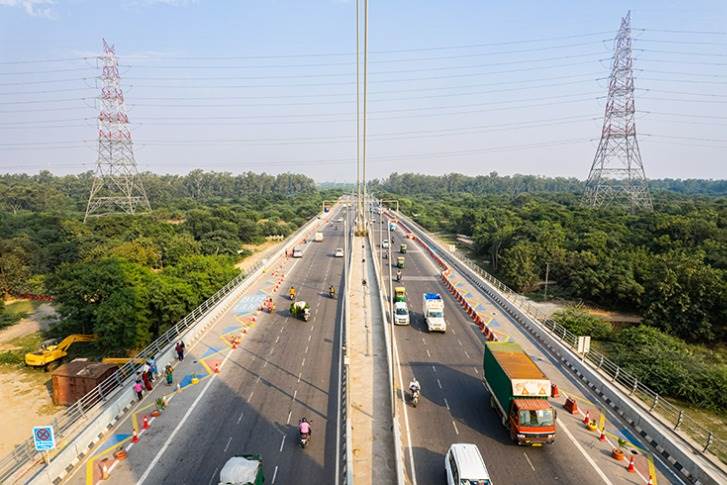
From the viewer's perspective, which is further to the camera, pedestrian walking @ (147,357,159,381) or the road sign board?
pedestrian walking @ (147,357,159,381)

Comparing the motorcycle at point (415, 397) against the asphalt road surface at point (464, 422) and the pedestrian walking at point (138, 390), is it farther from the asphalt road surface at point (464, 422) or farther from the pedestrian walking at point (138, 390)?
the pedestrian walking at point (138, 390)

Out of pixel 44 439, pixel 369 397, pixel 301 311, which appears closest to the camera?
pixel 44 439

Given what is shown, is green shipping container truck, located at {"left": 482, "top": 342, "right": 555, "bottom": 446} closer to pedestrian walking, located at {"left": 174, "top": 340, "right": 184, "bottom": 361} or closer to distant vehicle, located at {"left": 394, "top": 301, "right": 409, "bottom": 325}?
distant vehicle, located at {"left": 394, "top": 301, "right": 409, "bottom": 325}

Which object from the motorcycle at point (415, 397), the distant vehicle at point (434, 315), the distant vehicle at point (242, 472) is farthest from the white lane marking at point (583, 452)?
the distant vehicle at point (242, 472)

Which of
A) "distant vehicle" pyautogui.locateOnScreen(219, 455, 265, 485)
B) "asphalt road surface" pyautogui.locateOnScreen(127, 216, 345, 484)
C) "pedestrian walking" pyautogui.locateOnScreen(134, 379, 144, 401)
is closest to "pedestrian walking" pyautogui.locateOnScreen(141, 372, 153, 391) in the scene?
"pedestrian walking" pyautogui.locateOnScreen(134, 379, 144, 401)

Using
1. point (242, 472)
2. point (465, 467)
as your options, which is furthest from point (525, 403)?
point (242, 472)

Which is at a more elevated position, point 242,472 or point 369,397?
point 242,472

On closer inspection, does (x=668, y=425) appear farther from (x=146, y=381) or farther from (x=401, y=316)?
(x=146, y=381)
